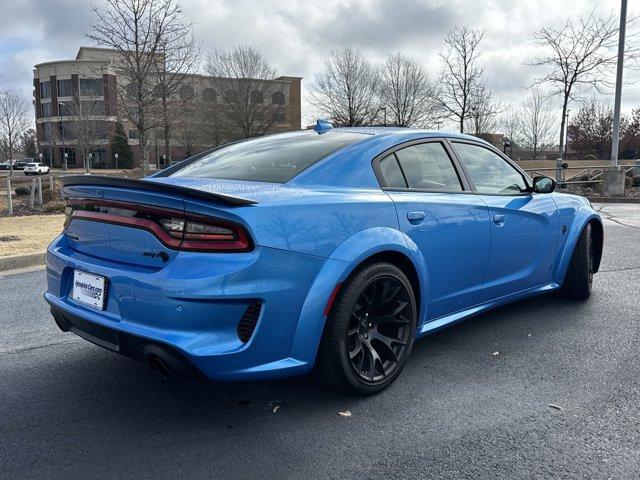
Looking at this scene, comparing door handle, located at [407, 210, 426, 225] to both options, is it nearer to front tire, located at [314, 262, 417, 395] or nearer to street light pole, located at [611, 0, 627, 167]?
front tire, located at [314, 262, 417, 395]

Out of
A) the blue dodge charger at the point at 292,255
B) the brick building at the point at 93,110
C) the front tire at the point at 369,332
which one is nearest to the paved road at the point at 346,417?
the front tire at the point at 369,332

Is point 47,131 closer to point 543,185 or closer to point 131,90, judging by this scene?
point 131,90

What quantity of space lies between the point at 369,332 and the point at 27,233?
8418 mm

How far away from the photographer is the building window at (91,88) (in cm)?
5339

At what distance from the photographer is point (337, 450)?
2.51 metres

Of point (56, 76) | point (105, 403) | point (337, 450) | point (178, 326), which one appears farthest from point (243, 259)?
point (56, 76)

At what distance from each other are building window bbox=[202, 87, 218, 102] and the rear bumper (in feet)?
151

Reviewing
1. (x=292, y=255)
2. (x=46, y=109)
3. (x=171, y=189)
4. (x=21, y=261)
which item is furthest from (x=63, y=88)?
(x=292, y=255)

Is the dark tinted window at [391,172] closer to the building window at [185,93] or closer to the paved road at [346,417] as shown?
the paved road at [346,417]

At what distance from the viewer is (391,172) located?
3.33m

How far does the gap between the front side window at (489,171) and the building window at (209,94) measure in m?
44.8

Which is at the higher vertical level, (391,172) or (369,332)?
(391,172)

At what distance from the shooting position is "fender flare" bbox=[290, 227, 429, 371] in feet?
8.64

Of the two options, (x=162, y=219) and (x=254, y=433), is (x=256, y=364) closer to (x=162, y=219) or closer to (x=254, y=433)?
(x=254, y=433)
